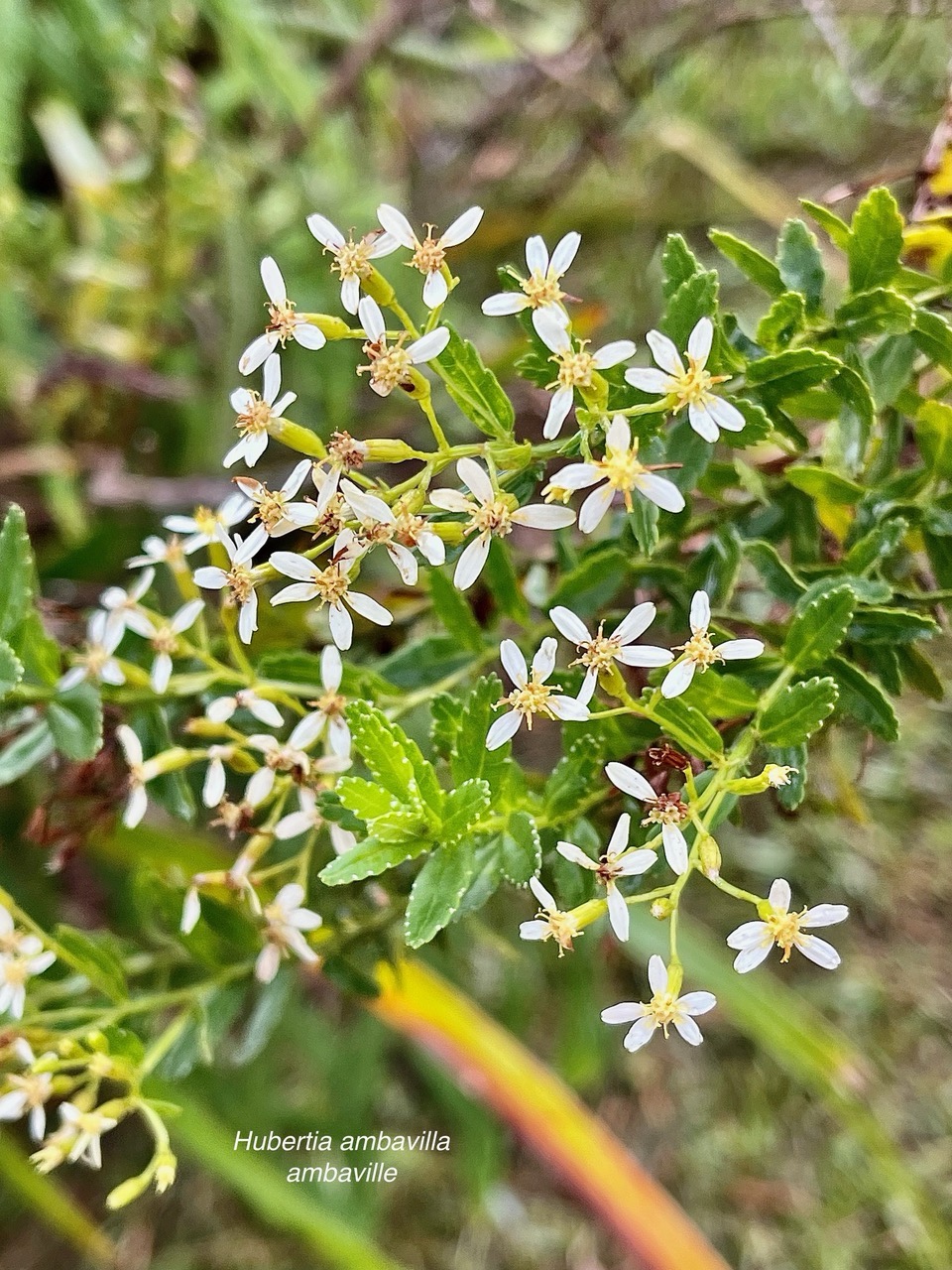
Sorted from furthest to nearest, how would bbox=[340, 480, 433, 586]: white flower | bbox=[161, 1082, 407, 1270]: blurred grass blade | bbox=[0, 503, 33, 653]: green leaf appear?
bbox=[161, 1082, 407, 1270]: blurred grass blade < bbox=[0, 503, 33, 653]: green leaf < bbox=[340, 480, 433, 586]: white flower

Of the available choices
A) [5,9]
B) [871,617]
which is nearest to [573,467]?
[871,617]

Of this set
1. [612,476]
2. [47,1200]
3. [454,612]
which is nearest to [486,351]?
[454,612]

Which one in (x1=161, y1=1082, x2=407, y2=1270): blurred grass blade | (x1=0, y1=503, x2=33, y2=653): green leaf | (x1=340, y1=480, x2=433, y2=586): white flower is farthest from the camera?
(x1=161, y1=1082, x2=407, y2=1270): blurred grass blade

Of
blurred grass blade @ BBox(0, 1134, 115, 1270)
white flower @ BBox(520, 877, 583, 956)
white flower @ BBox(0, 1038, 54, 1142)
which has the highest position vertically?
white flower @ BBox(520, 877, 583, 956)

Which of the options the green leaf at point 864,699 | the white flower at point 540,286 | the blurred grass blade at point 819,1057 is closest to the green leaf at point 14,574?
the white flower at point 540,286

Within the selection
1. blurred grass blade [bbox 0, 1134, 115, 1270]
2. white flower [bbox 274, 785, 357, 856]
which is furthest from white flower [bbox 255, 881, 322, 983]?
blurred grass blade [bbox 0, 1134, 115, 1270]

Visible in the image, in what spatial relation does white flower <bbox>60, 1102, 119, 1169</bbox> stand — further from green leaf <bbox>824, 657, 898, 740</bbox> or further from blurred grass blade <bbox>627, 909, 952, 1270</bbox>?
blurred grass blade <bbox>627, 909, 952, 1270</bbox>

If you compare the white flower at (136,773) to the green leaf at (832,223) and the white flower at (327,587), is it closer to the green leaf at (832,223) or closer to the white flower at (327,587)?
the white flower at (327,587)
